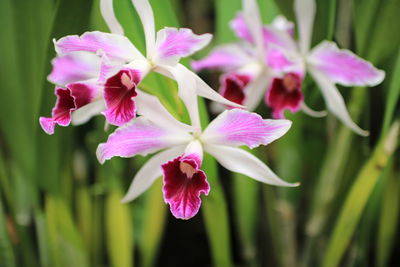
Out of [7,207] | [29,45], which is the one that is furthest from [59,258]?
[29,45]

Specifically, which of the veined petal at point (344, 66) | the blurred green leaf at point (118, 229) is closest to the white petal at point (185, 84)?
the veined petal at point (344, 66)

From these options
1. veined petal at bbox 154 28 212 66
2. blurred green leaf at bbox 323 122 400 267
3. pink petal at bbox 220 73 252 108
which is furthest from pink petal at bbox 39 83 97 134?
blurred green leaf at bbox 323 122 400 267

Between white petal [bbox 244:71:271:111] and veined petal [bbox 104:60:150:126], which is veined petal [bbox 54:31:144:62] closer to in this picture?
veined petal [bbox 104:60:150:126]

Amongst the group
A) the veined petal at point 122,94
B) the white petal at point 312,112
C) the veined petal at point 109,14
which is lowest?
the white petal at point 312,112

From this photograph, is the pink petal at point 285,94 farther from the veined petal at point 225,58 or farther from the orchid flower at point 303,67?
the veined petal at point 225,58

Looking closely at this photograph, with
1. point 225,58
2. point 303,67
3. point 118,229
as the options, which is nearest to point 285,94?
point 303,67

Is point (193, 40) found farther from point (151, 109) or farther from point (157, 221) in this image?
point (157, 221)
